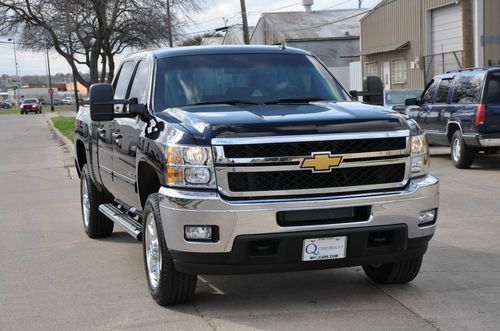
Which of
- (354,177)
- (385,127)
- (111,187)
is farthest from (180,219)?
(111,187)

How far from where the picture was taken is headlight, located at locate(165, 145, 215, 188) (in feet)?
15.1

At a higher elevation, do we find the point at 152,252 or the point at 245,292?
the point at 152,252

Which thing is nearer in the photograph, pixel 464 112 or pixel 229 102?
pixel 229 102

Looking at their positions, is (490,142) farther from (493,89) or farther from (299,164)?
(299,164)

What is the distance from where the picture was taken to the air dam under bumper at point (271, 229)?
454 cm

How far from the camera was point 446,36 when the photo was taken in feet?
88.6

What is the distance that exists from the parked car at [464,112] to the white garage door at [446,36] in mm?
11048

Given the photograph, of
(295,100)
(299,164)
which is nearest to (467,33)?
(295,100)

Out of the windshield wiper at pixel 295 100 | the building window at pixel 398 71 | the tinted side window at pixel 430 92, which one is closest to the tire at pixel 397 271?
the windshield wiper at pixel 295 100

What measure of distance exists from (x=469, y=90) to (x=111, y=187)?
28.6 feet

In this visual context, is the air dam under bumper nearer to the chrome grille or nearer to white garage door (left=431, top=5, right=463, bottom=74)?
the chrome grille

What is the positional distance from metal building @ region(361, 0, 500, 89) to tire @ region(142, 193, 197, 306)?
2085 centimetres

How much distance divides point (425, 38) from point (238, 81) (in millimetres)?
24005

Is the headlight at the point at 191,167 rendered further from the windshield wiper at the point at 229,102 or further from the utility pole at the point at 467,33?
the utility pole at the point at 467,33
